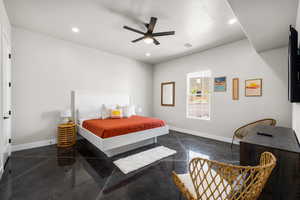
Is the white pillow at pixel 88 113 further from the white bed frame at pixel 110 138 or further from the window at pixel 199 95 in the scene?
the window at pixel 199 95

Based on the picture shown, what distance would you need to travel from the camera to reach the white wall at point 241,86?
9.62 ft

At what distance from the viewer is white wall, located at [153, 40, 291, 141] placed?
9.62 feet

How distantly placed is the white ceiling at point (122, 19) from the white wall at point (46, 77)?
0.34 metres

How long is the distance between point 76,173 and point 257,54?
484cm

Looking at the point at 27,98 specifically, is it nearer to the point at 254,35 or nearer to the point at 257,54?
the point at 254,35

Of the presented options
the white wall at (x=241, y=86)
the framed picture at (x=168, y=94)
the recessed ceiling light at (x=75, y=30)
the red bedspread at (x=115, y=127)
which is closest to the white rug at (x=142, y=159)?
the red bedspread at (x=115, y=127)

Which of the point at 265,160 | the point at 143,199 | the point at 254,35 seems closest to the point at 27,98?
the point at 143,199

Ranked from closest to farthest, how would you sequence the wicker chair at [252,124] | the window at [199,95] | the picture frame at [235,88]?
the wicker chair at [252,124]
the picture frame at [235,88]
the window at [199,95]

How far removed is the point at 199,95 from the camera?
15.0 feet

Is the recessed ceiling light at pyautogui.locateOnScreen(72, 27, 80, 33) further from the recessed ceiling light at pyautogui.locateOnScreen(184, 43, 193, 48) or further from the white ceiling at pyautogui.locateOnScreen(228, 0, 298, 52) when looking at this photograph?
the white ceiling at pyautogui.locateOnScreen(228, 0, 298, 52)

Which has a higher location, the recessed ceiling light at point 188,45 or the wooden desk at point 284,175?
the recessed ceiling light at point 188,45

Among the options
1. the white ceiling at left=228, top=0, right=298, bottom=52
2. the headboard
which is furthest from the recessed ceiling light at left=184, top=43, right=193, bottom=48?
the headboard

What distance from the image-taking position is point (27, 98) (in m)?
3.11

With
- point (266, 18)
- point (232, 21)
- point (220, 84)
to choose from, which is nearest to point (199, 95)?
point (220, 84)
